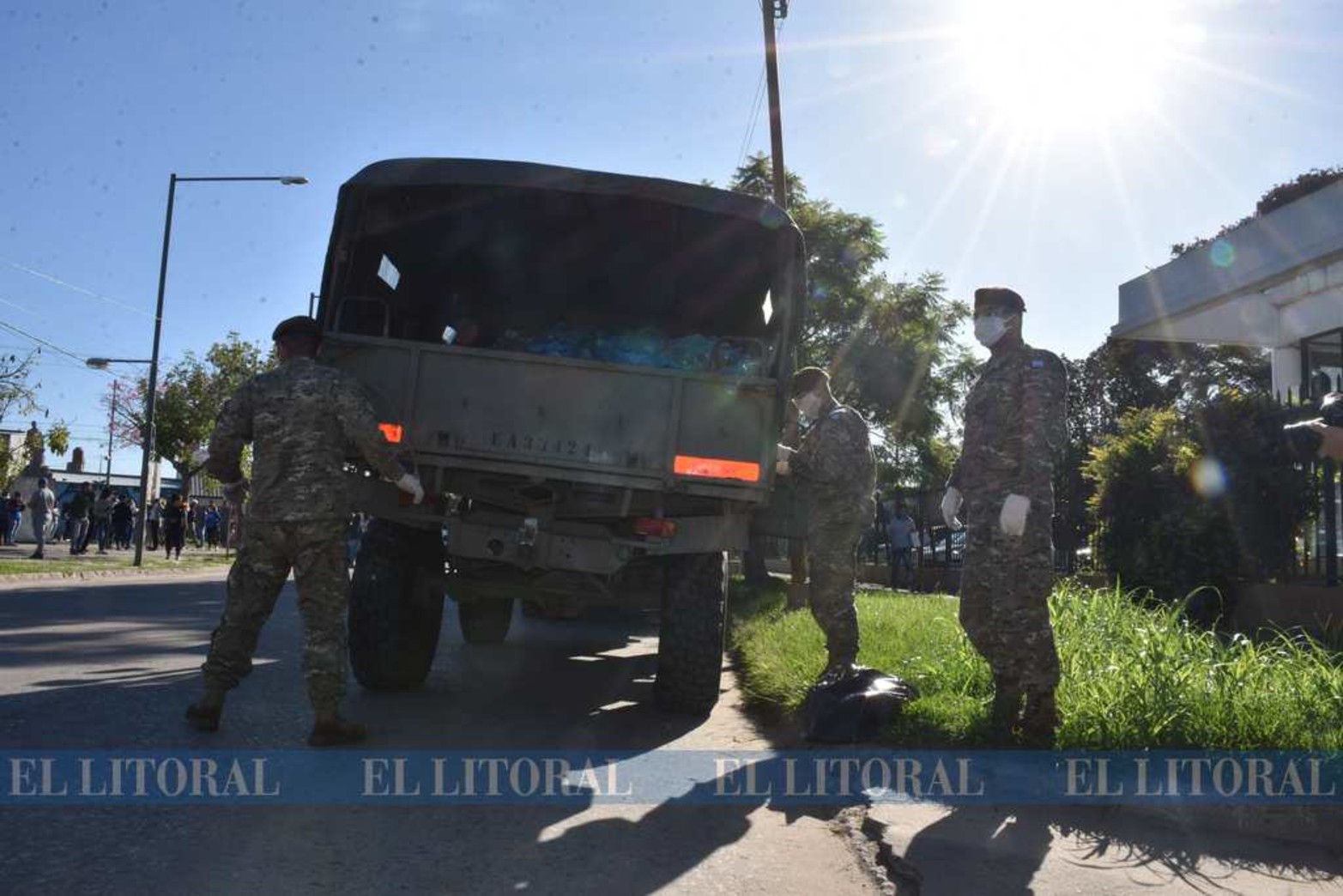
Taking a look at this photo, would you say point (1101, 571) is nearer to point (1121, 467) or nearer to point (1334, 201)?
point (1121, 467)

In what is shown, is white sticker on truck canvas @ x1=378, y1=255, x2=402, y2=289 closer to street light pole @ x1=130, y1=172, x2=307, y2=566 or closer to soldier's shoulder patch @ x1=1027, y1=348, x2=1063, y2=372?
soldier's shoulder patch @ x1=1027, y1=348, x2=1063, y2=372

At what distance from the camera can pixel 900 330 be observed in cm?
1978

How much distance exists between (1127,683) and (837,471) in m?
2.05

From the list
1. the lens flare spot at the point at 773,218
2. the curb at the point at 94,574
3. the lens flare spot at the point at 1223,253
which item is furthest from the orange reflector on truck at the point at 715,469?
the curb at the point at 94,574

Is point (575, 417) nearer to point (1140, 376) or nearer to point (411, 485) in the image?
point (411, 485)

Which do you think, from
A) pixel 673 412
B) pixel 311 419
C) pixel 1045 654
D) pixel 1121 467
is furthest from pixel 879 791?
pixel 1121 467

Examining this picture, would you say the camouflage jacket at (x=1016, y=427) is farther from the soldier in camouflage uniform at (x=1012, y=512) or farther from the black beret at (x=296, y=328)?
the black beret at (x=296, y=328)

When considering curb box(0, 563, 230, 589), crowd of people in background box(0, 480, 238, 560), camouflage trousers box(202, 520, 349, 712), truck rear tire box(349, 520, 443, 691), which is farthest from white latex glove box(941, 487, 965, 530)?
crowd of people in background box(0, 480, 238, 560)

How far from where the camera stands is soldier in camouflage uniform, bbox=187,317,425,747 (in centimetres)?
498

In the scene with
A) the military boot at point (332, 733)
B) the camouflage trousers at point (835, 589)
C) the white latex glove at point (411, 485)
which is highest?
the white latex glove at point (411, 485)

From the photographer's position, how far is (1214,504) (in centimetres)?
916

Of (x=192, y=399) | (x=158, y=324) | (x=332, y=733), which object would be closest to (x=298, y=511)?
(x=332, y=733)

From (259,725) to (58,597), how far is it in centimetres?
912

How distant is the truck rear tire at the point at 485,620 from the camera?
9094 mm
